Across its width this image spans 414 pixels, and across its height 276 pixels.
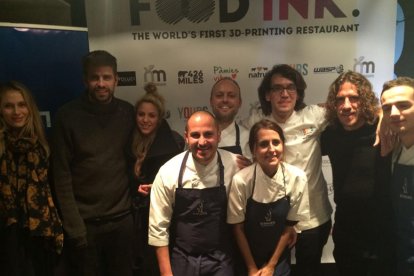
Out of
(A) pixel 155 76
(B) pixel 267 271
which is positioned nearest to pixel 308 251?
(B) pixel 267 271

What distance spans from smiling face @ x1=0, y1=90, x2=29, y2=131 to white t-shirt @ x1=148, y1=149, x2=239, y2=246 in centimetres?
83

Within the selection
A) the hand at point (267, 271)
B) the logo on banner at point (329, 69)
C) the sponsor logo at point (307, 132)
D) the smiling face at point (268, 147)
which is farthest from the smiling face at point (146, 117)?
the logo on banner at point (329, 69)

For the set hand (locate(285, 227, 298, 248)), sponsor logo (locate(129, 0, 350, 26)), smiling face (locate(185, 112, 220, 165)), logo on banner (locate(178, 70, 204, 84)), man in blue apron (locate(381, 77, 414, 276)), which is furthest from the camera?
logo on banner (locate(178, 70, 204, 84))

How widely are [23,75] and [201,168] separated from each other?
4.98 feet

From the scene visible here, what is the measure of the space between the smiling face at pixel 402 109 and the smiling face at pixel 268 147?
610mm

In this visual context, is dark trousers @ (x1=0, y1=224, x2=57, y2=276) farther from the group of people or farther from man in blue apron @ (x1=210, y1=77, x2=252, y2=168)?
man in blue apron @ (x1=210, y1=77, x2=252, y2=168)

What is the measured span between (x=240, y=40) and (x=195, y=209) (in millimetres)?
1428

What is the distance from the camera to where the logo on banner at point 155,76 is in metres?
2.98

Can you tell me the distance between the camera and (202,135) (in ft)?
7.01

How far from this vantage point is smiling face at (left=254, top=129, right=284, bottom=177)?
214cm

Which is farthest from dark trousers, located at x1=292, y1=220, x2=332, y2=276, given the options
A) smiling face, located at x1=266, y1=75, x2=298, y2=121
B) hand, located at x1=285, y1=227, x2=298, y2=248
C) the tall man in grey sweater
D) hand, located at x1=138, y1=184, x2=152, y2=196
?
the tall man in grey sweater

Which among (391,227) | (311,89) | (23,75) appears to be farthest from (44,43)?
(391,227)

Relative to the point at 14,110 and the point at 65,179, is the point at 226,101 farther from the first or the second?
the point at 14,110

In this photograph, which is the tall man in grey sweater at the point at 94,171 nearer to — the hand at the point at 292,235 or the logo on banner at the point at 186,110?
the logo on banner at the point at 186,110
